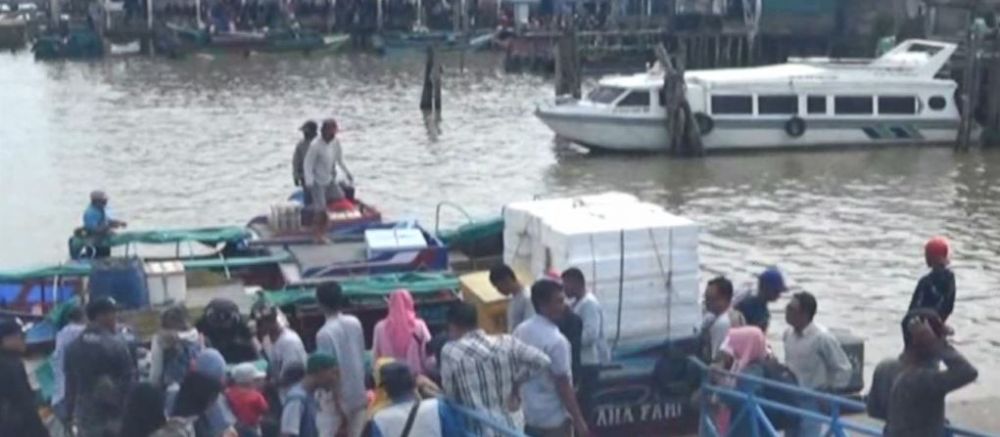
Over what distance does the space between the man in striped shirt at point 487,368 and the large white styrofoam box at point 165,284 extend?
6027 mm

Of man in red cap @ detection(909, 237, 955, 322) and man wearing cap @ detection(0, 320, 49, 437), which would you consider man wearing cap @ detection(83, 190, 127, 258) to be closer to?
man wearing cap @ detection(0, 320, 49, 437)

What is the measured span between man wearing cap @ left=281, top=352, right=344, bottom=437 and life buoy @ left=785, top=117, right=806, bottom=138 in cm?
2399

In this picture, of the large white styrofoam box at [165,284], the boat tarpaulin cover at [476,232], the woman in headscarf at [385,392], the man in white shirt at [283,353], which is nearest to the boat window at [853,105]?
the boat tarpaulin cover at [476,232]

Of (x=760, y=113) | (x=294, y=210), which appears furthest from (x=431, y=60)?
(x=294, y=210)

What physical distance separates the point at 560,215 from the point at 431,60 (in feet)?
90.3

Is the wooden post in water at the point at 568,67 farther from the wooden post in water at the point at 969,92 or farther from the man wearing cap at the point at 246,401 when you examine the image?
the man wearing cap at the point at 246,401

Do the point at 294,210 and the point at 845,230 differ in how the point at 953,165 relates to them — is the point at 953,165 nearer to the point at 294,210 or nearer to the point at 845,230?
the point at 845,230

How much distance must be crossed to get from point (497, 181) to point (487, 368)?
845 inches

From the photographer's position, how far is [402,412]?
8023 millimetres

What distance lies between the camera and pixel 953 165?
31.2 meters

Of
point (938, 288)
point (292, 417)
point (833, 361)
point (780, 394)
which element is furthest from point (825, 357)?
point (292, 417)

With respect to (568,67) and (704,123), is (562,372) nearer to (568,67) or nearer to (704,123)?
(704,123)

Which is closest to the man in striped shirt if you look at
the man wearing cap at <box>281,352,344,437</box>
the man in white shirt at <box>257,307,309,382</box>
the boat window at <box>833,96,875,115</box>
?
the man wearing cap at <box>281,352,344,437</box>

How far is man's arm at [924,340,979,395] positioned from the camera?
7730mm
